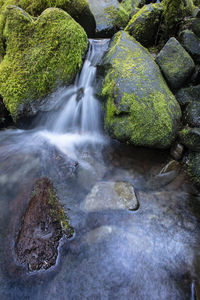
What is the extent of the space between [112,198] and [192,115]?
2.66 metres

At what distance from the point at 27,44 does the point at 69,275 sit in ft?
16.3

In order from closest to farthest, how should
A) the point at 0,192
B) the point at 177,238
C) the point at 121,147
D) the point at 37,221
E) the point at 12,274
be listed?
the point at 12,274, the point at 37,221, the point at 177,238, the point at 0,192, the point at 121,147

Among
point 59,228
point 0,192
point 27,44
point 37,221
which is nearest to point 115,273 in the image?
point 59,228

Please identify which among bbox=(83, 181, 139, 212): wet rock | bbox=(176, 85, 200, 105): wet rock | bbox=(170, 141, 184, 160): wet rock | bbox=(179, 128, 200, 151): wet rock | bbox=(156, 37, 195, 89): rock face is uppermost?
bbox=(156, 37, 195, 89): rock face

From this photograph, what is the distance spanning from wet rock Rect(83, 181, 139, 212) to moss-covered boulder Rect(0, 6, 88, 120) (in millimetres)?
2753

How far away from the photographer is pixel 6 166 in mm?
3955

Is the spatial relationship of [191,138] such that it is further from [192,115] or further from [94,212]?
[94,212]

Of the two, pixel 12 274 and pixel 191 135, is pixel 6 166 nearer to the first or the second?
pixel 12 274

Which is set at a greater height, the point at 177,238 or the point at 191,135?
the point at 191,135

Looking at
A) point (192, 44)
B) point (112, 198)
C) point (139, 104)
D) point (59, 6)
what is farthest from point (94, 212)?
point (59, 6)

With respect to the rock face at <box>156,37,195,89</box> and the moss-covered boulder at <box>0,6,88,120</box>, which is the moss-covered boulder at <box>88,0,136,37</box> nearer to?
the moss-covered boulder at <box>0,6,88,120</box>

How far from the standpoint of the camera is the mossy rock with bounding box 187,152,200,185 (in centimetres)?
377

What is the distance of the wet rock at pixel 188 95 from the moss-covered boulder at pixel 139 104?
314mm

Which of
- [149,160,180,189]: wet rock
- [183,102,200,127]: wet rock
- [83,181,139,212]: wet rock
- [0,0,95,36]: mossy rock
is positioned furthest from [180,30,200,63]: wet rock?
[83,181,139,212]: wet rock
